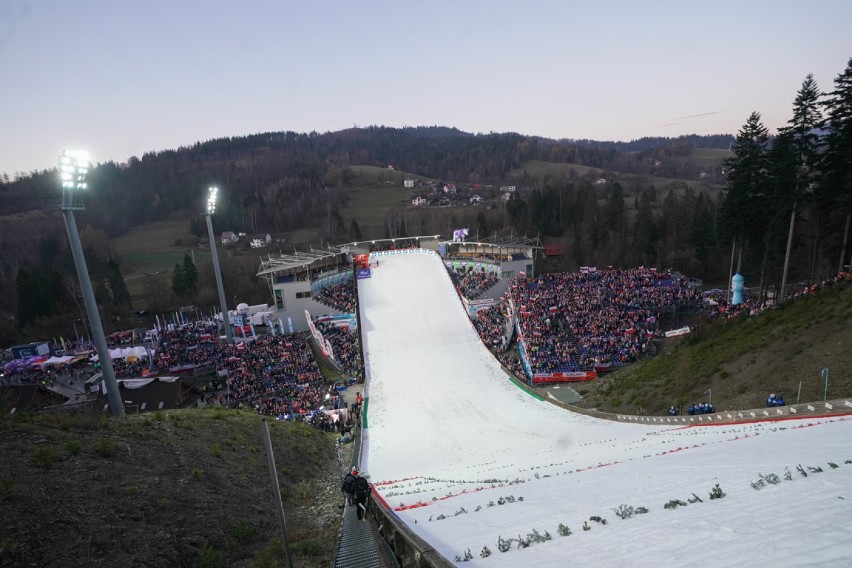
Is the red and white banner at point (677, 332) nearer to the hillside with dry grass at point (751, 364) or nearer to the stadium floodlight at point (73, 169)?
the hillside with dry grass at point (751, 364)

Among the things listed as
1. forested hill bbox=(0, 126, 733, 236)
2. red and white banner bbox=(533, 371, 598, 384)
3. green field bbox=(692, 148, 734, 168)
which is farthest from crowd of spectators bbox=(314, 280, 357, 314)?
green field bbox=(692, 148, 734, 168)

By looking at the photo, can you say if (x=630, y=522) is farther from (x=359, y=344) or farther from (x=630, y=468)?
(x=359, y=344)

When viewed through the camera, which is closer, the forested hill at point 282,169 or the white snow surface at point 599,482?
the white snow surface at point 599,482

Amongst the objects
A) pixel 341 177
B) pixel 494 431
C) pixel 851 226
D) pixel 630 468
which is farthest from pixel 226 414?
pixel 341 177

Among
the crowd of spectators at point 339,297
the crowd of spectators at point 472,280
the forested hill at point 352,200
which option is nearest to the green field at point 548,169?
the forested hill at point 352,200

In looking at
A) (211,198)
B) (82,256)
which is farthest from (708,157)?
(82,256)

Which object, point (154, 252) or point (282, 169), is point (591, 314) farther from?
point (282, 169)
